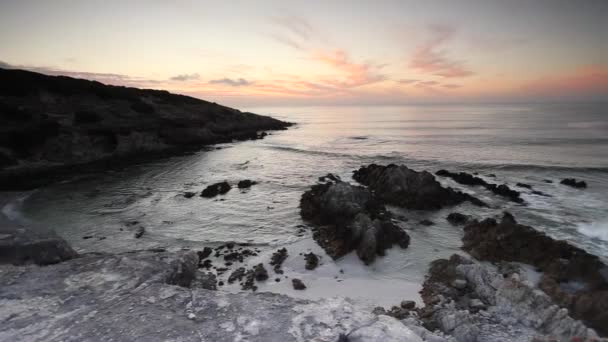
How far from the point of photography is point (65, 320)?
25.7ft

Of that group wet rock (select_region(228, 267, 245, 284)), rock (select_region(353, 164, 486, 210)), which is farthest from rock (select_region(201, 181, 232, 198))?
wet rock (select_region(228, 267, 245, 284))

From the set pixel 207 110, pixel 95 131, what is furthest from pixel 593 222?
pixel 207 110

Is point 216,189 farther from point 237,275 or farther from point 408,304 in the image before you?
point 408,304

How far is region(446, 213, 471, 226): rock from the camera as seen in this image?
2117 centimetres

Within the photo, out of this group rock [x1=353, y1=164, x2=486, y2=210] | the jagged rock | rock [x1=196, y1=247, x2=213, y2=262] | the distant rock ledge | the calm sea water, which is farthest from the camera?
the distant rock ledge

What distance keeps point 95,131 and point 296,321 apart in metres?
49.7

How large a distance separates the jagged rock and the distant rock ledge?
121 feet

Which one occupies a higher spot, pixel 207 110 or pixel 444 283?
pixel 207 110

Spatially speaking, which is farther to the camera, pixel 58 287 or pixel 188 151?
pixel 188 151

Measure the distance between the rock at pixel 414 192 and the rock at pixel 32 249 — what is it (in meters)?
21.1

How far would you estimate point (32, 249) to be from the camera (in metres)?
11.4

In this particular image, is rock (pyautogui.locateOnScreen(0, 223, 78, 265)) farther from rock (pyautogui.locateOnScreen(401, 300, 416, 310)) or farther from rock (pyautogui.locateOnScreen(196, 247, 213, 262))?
rock (pyautogui.locateOnScreen(401, 300, 416, 310))

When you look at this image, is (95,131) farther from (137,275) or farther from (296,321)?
(296,321)

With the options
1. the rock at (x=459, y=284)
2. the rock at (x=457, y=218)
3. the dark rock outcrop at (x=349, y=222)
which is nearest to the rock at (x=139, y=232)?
the dark rock outcrop at (x=349, y=222)
